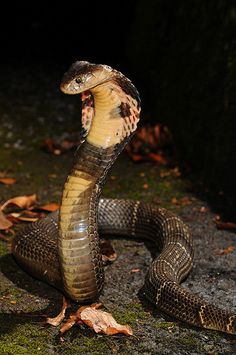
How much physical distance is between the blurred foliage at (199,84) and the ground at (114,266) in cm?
39

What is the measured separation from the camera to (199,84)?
8.52 metres

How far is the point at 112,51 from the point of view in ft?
40.6

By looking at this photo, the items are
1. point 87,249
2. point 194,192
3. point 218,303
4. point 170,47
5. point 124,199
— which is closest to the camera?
point 87,249

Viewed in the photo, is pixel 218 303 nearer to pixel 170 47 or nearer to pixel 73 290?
pixel 73 290

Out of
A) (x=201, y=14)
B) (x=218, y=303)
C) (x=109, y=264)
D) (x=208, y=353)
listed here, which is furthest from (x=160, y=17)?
(x=208, y=353)

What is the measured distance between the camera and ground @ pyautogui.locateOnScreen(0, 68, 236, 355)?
493 centimetres

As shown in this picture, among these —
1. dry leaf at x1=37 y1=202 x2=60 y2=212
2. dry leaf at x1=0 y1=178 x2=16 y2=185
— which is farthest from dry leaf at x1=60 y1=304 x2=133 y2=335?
dry leaf at x1=0 y1=178 x2=16 y2=185

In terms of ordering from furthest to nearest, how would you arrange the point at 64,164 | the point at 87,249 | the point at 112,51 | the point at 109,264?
the point at 112,51 < the point at 64,164 < the point at 109,264 < the point at 87,249

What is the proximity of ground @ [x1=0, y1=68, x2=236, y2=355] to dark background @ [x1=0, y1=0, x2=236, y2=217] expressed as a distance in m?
0.41

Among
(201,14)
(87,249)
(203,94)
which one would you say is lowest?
(87,249)

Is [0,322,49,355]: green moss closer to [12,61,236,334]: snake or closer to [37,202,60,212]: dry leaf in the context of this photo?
[12,61,236,334]: snake

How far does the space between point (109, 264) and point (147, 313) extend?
37.3 inches

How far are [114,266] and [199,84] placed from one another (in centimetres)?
301

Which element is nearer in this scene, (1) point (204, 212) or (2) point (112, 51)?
(1) point (204, 212)
